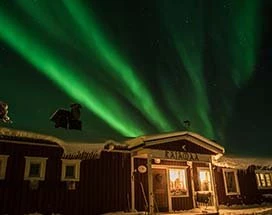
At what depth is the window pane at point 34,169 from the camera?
1168cm

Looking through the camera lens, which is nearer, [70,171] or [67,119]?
[70,171]

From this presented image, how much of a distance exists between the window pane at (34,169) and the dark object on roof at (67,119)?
9.88 feet

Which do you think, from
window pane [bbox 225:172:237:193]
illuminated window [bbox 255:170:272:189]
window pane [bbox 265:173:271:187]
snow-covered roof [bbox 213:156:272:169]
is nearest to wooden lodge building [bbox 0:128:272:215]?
snow-covered roof [bbox 213:156:272:169]

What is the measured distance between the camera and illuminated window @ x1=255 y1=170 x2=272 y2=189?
20.2m

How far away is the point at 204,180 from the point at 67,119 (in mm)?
10004

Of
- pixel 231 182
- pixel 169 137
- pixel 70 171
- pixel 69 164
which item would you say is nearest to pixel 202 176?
pixel 231 182

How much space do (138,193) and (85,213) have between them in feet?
10.4

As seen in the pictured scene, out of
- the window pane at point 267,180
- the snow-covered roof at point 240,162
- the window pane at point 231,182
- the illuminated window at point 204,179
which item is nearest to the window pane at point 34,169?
the illuminated window at point 204,179

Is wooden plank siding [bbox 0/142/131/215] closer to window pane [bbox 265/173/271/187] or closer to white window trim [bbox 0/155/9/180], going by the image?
white window trim [bbox 0/155/9/180]

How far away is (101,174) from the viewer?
13258 millimetres

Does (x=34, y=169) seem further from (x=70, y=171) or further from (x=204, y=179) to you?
(x=204, y=179)

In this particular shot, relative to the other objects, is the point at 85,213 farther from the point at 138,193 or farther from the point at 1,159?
the point at 1,159

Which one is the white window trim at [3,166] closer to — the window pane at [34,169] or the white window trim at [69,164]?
the window pane at [34,169]

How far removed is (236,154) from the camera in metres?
21.2
